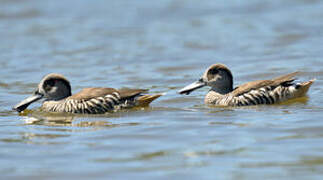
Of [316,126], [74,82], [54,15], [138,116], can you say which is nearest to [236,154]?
Answer: [316,126]

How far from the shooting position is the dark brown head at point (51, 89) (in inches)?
502

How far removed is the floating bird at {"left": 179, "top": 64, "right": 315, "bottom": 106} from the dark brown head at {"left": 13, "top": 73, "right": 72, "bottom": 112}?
2215 millimetres

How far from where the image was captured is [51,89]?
12.8m

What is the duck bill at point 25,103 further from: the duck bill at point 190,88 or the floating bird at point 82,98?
the duck bill at point 190,88

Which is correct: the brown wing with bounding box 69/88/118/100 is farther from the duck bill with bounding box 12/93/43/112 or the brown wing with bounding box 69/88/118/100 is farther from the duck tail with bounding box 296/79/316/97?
the duck tail with bounding box 296/79/316/97

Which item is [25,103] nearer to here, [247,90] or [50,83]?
[50,83]

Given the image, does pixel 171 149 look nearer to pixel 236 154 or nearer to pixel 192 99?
pixel 236 154

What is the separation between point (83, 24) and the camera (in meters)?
25.3

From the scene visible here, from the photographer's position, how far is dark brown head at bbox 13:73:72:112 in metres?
12.8

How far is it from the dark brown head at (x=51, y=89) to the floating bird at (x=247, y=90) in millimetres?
2215

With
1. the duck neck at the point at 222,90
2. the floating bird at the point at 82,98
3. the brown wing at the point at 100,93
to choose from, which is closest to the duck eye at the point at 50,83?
the floating bird at the point at 82,98

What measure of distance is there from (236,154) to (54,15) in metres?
19.1

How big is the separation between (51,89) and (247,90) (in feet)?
11.3

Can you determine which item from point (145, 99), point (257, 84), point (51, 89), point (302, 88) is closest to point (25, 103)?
point (51, 89)
